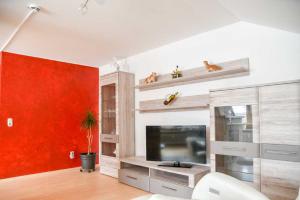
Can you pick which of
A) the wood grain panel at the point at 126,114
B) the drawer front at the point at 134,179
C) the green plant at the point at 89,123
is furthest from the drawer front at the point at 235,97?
the green plant at the point at 89,123

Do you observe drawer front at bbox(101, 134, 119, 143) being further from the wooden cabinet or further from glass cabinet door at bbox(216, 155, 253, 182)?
the wooden cabinet

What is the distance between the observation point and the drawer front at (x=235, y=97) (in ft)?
7.72

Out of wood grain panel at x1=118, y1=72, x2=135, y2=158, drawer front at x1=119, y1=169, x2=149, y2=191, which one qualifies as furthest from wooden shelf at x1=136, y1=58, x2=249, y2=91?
drawer front at x1=119, y1=169, x2=149, y2=191

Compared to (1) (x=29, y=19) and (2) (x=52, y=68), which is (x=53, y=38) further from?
(2) (x=52, y=68)

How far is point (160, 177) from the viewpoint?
320cm

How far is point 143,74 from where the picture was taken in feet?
13.4

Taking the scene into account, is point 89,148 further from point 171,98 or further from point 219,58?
point 219,58

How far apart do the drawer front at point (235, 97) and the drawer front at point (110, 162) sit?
2.08 metres

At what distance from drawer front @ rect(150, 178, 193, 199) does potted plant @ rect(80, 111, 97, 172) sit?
5.45ft

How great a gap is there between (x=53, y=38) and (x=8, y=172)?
242 cm

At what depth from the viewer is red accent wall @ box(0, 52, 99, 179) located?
3877 mm

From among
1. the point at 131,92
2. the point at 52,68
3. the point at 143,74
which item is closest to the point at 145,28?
the point at 143,74

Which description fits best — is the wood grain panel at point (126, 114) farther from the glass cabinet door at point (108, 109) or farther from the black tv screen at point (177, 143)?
the black tv screen at point (177, 143)

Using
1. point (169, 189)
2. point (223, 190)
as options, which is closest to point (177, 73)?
point (169, 189)
